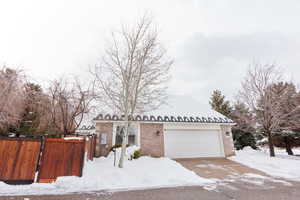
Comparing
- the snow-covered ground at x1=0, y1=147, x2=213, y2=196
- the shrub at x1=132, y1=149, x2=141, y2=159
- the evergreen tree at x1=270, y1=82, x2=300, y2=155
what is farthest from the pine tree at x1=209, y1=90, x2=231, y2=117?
the snow-covered ground at x1=0, y1=147, x2=213, y2=196

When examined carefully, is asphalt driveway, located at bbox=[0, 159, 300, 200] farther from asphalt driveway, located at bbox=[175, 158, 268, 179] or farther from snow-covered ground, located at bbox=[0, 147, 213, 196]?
asphalt driveway, located at bbox=[175, 158, 268, 179]

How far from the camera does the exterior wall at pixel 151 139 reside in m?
9.54

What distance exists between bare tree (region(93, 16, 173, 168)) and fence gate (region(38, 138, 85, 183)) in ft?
8.71

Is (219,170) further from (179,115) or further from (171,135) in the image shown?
(179,115)

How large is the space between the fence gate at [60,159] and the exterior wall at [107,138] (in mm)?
4118

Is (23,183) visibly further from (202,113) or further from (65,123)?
(202,113)

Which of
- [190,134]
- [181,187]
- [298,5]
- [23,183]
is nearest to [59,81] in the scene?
[23,183]

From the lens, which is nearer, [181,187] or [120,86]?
[181,187]

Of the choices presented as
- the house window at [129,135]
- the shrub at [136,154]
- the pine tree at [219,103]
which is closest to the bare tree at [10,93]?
the house window at [129,135]

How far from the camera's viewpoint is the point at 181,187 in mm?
4680

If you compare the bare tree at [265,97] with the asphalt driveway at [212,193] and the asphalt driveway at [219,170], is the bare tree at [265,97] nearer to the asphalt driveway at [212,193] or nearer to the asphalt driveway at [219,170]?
the asphalt driveway at [219,170]

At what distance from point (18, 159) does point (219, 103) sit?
19.7 meters

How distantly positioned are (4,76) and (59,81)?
2.75 meters

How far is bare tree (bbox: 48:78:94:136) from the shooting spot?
26.1ft
